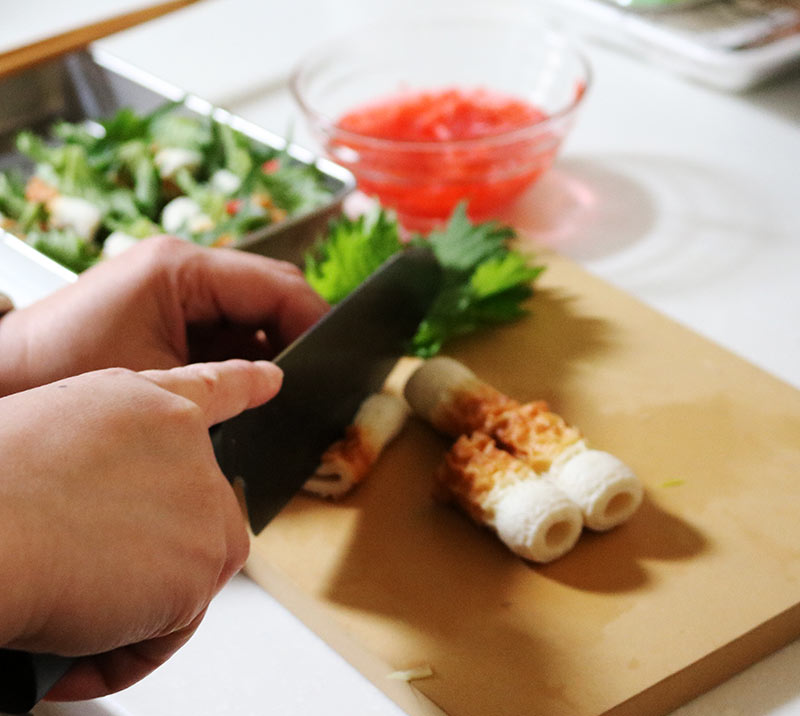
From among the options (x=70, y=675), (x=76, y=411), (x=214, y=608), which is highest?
(x=76, y=411)

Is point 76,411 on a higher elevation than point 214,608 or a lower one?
higher

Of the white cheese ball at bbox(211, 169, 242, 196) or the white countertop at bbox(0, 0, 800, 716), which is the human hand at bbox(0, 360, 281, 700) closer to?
the white countertop at bbox(0, 0, 800, 716)

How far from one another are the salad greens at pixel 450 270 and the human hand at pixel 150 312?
167 millimetres

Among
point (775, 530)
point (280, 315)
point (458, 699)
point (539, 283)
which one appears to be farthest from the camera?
point (539, 283)

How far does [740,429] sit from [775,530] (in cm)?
15

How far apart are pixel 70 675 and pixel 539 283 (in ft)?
2.65

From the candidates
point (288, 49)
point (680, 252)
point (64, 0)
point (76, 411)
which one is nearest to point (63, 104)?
point (288, 49)

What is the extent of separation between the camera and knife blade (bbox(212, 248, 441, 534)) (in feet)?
3.05

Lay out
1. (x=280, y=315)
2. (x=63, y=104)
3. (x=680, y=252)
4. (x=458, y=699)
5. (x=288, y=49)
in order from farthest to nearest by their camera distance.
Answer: (x=288, y=49) → (x=63, y=104) → (x=680, y=252) → (x=280, y=315) → (x=458, y=699)

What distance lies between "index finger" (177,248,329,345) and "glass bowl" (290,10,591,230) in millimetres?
401

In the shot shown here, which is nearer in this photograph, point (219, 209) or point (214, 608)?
point (214, 608)

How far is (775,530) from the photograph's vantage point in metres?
0.96

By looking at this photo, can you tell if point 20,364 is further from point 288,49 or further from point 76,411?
point 288,49

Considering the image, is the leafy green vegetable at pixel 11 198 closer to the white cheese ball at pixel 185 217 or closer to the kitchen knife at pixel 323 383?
the white cheese ball at pixel 185 217
